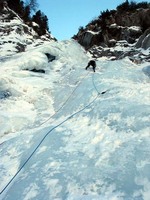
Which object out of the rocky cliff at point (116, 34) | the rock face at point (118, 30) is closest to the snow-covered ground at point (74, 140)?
the rocky cliff at point (116, 34)

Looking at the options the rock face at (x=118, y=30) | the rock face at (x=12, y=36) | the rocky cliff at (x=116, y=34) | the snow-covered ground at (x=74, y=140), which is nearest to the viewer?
the snow-covered ground at (x=74, y=140)

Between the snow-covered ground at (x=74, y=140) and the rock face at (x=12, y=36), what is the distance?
5846mm

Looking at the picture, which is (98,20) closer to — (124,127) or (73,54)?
(73,54)

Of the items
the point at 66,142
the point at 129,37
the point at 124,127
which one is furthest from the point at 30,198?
the point at 129,37

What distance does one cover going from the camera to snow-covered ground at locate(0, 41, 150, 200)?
481 cm

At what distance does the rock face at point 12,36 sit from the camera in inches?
682

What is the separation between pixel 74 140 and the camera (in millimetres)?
6559

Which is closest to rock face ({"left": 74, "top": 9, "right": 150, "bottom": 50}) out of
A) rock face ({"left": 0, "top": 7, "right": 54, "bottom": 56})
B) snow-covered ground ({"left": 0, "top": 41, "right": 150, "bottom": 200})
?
rock face ({"left": 0, "top": 7, "right": 54, "bottom": 56})

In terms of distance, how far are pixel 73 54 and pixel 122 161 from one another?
13.5 m

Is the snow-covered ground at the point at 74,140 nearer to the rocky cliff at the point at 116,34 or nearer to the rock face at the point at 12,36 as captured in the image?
the rock face at the point at 12,36

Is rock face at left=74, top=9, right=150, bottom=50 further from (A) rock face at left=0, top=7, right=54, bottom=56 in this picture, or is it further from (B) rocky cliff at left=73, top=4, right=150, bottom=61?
(A) rock face at left=0, top=7, right=54, bottom=56

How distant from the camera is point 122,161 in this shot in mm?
5211

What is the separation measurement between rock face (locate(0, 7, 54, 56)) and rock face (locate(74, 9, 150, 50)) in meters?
10.1

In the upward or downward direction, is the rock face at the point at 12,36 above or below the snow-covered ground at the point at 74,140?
above
